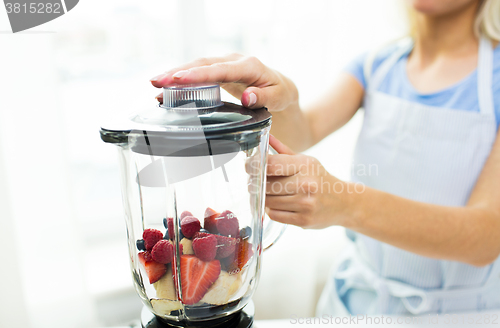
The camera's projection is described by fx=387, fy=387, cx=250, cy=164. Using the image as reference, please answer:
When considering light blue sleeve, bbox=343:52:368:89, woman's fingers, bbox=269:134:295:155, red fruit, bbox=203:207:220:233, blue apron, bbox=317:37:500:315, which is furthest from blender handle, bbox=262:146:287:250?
light blue sleeve, bbox=343:52:368:89

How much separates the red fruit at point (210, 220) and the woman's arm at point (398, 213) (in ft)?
0.36

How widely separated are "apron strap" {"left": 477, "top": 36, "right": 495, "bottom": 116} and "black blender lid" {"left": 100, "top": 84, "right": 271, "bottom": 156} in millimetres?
635

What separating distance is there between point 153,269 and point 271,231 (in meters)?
0.18

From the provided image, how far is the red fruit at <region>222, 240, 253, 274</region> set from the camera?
45 cm

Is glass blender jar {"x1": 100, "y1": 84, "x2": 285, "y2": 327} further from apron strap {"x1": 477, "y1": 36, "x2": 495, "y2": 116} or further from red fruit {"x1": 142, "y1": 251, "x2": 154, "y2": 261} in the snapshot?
apron strap {"x1": 477, "y1": 36, "x2": 495, "y2": 116}

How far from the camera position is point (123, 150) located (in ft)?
1.45

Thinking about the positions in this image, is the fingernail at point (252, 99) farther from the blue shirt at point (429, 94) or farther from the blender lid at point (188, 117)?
the blue shirt at point (429, 94)

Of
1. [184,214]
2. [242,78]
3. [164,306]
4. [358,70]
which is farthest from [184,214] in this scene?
[358,70]

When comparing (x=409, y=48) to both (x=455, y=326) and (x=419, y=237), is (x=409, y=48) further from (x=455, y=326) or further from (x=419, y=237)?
(x=455, y=326)

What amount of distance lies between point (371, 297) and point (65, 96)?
3.22 feet

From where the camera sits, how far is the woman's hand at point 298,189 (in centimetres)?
55

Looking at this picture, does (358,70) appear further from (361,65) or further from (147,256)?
(147,256)

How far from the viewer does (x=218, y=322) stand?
1.56ft

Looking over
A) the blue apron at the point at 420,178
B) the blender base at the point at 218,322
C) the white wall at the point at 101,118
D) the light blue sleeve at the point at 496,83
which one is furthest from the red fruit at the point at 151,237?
the light blue sleeve at the point at 496,83
